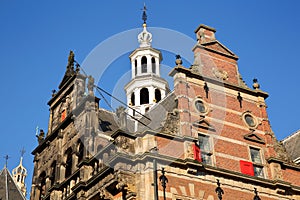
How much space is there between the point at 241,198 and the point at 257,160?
8.60 feet

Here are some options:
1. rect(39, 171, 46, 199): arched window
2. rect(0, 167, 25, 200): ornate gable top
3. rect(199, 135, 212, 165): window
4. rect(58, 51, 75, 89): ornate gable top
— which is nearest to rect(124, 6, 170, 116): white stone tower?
rect(58, 51, 75, 89): ornate gable top

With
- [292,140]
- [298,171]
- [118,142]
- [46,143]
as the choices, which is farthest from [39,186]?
[292,140]

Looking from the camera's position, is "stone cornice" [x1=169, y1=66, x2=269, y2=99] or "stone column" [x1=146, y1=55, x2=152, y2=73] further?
"stone column" [x1=146, y1=55, x2=152, y2=73]

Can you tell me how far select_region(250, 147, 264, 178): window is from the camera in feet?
70.7

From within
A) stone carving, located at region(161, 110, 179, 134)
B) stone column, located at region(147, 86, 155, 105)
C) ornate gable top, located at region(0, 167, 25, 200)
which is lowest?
stone carving, located at region(161, 110, 179, 134)

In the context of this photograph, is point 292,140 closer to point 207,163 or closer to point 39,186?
point 207,163

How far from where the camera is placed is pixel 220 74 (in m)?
23.7

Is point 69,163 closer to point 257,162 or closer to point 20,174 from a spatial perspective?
point 257,162

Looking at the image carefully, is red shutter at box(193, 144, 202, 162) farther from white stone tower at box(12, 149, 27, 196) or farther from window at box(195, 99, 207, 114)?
white stone tower at box(12, 149, 27, 196)

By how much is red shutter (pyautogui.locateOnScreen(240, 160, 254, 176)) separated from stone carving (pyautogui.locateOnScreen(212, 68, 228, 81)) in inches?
176

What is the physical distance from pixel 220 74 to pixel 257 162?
468cm

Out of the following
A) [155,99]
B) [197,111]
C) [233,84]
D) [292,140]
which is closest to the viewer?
[197,111]

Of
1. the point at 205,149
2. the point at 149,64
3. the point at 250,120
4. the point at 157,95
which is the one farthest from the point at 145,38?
the point at 205,149

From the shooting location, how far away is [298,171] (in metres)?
22.4
